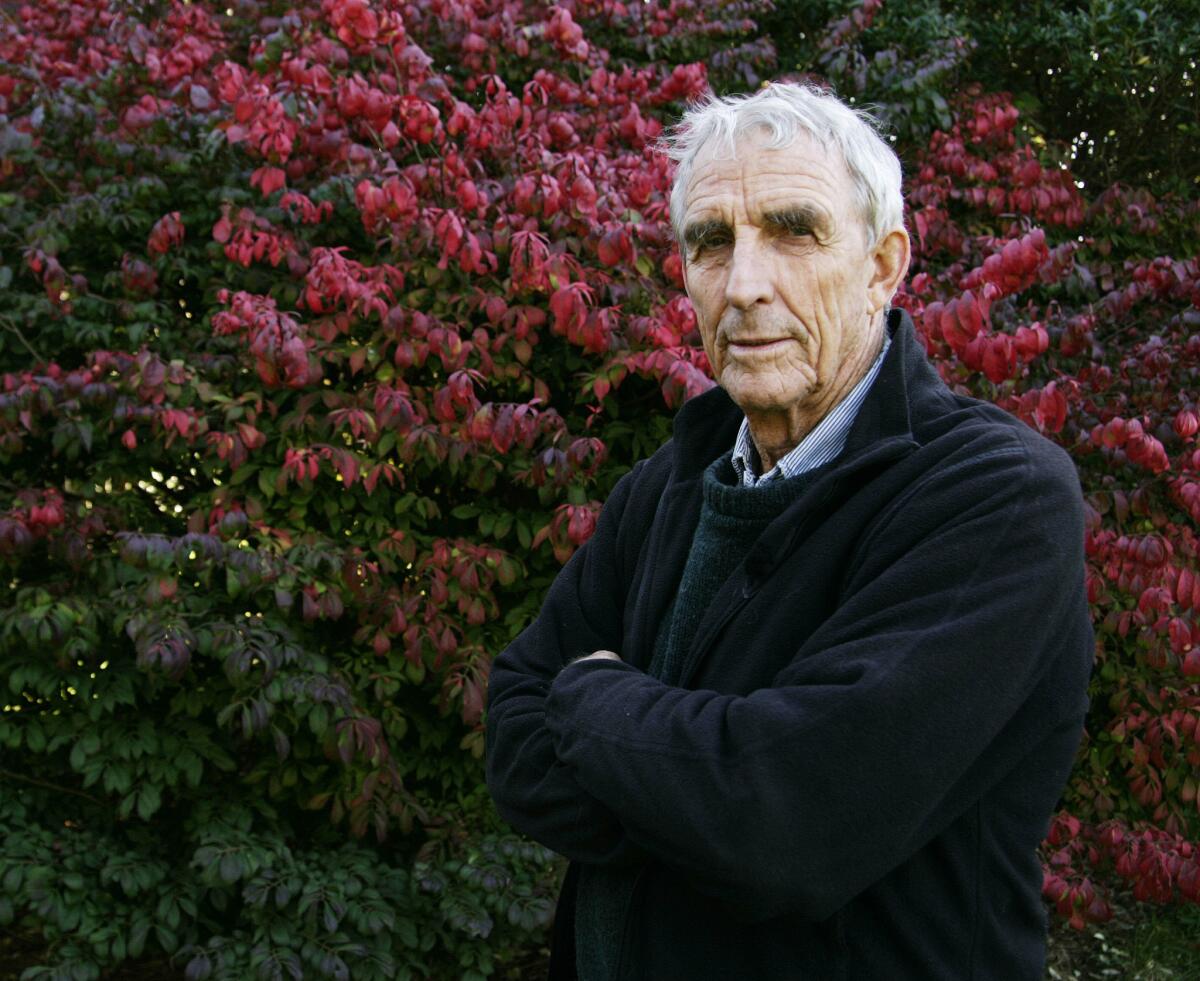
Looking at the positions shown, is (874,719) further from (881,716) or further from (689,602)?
(689,602)

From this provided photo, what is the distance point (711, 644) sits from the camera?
1.62 meters

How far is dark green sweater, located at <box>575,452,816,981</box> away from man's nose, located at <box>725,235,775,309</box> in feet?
0.81

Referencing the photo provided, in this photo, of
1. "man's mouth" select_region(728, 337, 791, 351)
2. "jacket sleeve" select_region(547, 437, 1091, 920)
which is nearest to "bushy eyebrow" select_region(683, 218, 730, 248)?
"man's mouth" select_region(728, 337, 791, 351)

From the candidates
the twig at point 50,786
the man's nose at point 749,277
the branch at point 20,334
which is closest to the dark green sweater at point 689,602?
the man's nose at point 749,277

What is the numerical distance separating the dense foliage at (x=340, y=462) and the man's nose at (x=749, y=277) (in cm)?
174

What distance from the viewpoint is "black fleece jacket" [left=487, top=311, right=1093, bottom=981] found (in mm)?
1334

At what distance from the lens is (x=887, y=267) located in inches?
68.1

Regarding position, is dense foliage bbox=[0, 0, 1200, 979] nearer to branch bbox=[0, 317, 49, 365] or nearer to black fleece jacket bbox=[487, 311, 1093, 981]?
branch bbox=[0, 317, 49, 365]

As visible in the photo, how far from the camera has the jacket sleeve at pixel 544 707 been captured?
63.9 inches

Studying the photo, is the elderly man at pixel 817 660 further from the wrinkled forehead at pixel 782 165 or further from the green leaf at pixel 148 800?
the green leaf at pixel 148 800

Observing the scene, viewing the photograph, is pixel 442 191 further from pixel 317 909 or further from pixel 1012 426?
pixel 1012 426

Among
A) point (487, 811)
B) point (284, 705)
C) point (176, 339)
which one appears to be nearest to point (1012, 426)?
point (284, 705)

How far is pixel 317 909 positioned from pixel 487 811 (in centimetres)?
70

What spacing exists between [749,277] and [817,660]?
542mm
